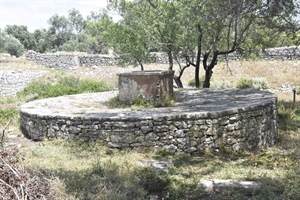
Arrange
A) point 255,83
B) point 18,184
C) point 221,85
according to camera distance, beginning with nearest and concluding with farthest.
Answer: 1. point 18,184
2. point 221,85
3. point 255,83

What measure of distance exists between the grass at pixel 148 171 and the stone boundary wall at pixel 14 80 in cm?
1419

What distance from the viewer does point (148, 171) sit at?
517 centimetres

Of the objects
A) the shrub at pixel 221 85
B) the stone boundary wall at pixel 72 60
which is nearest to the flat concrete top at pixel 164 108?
the shrub at pixel 221 85

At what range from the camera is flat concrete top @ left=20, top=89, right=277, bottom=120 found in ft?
22.4


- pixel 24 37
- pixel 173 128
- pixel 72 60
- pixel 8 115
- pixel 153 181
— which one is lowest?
pixel 153 181

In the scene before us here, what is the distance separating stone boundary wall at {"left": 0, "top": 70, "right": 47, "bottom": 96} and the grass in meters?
14.2

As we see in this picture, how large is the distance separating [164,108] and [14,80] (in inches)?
608

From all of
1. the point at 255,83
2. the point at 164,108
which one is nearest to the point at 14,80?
the point at 255,83

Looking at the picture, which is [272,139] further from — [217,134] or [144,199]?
[144,199]

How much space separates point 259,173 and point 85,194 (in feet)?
8.83

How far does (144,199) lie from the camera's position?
4.30m

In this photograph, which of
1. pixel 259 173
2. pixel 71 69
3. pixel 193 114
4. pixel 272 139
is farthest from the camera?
pixel 71 69

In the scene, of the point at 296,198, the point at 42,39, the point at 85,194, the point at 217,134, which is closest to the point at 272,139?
the point at 217,134

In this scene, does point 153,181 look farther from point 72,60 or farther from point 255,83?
point 72,60
